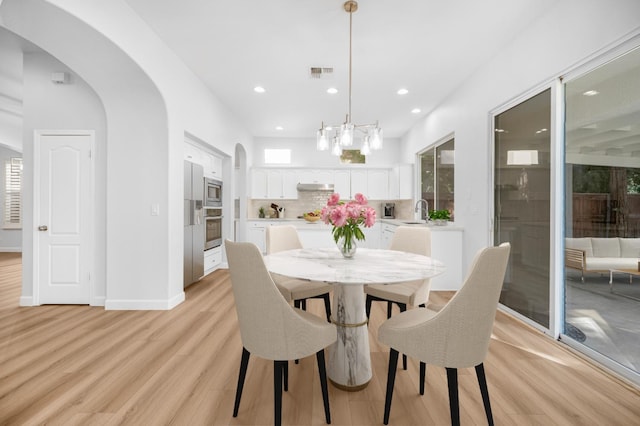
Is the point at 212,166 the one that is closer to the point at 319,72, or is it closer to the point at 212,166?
the point at 212,166

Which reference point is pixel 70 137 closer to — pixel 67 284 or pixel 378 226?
pixel 67 284

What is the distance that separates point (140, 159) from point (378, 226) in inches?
182

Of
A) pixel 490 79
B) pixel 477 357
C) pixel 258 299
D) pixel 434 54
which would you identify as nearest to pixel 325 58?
pixel 434 54

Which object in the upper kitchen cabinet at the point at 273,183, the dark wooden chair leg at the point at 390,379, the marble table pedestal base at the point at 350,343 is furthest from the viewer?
the upper kitchen cabinet at the point at 273,183

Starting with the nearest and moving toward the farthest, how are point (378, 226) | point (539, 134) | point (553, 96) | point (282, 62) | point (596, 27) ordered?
point (596, 27) < point (553, 96) < point (539, 134) < point (282, 62) < point (378, 226)

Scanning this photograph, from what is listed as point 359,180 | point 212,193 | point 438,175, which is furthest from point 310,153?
point 438,175

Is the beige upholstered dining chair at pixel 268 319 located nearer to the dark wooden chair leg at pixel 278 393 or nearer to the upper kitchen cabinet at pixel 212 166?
the dark wooden chair leg at pixel 278 393

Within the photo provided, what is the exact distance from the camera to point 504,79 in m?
3.13

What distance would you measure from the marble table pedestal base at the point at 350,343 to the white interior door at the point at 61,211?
3057 millimetres

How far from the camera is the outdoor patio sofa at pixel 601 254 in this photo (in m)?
1.95

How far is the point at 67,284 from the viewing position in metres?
3.38

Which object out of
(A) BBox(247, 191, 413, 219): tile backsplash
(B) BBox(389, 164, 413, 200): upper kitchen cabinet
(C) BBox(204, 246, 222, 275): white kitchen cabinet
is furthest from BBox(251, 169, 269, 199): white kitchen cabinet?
(B) BBox(389, 164, 413, 200): upper kitchen cabinet

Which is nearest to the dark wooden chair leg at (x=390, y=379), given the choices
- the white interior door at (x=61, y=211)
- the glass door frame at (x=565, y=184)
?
the glass door frame at (x=565, y=184)

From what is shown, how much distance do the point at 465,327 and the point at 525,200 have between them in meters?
2.15
